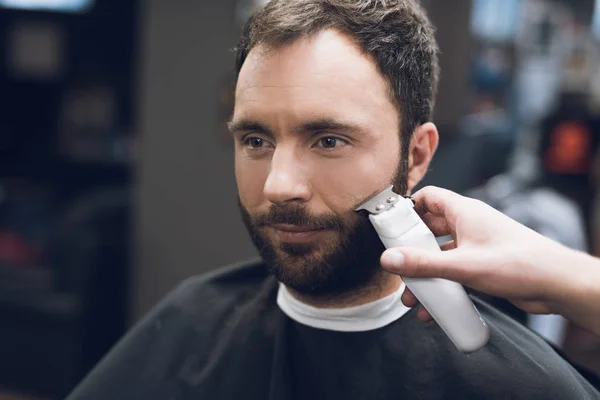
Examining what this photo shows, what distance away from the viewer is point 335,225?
1.27 metres

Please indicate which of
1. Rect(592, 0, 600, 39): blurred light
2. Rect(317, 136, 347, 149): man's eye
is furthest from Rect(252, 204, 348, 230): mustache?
Rect(592, 0, 600, 39): blurred light

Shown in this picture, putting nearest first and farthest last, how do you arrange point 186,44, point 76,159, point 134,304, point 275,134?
point 275,134 < point 186,44 < point 134,304 < point 76,159

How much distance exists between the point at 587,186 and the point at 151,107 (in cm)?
228

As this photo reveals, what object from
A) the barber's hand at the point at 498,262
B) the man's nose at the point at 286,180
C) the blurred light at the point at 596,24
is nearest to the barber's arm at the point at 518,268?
the barber's hand at the point at 498,262

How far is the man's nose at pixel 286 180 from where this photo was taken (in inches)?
47.5

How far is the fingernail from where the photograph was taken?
982 mm

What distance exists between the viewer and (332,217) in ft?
4.13

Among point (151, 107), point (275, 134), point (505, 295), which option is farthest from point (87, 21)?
point (505, 295)

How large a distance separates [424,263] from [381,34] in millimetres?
497

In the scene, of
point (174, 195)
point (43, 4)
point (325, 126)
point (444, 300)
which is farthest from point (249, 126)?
point (43, 4)

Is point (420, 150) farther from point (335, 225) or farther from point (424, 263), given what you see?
point (424, 263)

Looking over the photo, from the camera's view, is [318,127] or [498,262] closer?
[498,262]

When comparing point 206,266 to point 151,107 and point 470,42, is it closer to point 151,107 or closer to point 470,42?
point 151,107

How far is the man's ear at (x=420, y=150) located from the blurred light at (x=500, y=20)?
4967mm
